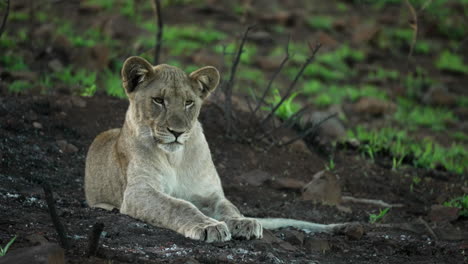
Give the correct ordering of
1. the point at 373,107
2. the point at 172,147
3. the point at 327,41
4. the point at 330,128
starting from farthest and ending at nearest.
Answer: the point at 327,41
the point at 373,107
the point at 330,128
the point at 172,147

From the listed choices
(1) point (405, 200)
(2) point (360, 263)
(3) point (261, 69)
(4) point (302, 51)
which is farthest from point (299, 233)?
(4) point (302, 51)

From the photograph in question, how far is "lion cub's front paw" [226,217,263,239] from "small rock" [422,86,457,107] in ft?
23.9

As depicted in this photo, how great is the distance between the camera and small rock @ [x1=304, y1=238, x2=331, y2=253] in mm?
4902

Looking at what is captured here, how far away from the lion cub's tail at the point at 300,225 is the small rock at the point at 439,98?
6.33 metres

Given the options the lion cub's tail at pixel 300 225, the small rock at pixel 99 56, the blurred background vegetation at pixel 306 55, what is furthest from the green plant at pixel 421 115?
the lion cub's tail at pixel 300 225

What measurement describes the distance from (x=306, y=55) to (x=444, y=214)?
6129mm

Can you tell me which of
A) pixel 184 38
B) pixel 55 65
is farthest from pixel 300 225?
pixel 184 38

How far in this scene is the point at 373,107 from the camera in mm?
10453

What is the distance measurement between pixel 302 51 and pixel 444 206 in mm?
6295

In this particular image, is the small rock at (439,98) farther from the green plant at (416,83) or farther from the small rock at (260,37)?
the small rock at (260,37)

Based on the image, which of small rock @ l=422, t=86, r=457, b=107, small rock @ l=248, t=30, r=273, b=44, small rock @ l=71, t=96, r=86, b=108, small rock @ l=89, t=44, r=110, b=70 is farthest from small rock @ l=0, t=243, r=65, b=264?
small rock @ l=248, t=30, r=273, b=44

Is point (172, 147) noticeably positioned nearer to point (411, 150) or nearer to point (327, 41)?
point (411, 150)

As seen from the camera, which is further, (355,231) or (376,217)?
(376,217)

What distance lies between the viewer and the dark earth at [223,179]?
417cm
